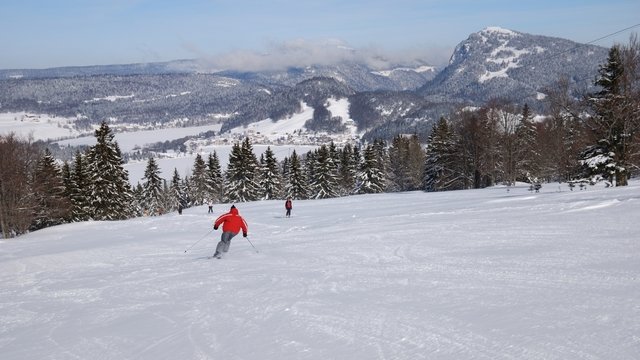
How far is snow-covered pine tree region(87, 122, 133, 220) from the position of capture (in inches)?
1876

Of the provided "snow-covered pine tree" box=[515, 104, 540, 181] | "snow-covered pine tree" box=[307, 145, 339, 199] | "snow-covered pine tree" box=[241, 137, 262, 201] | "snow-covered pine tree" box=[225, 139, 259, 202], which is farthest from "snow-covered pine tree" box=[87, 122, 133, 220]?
"snow-covered pine tree" box=[515, 104, 540, 181]

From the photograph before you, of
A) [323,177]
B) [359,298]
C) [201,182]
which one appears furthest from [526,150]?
[359,298]

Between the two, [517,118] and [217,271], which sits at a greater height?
[517,118]

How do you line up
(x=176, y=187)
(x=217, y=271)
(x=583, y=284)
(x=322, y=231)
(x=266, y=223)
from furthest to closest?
(x=176, y=187) < (x=266, y=223) < (x=322, y=231) < (x=217, y=271) < (x=583, y=284)

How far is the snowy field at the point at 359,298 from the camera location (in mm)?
6249

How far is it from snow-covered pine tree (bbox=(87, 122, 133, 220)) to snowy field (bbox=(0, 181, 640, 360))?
32.7 meters

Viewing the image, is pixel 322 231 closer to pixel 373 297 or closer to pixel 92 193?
pixel 373 297

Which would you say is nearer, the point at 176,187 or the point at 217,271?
the point at 217,271

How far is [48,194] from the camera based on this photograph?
44438mm

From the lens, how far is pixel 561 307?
7035mm

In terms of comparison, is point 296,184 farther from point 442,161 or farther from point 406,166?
point 406,166

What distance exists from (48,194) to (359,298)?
4405 cm

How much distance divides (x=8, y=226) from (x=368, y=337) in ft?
136

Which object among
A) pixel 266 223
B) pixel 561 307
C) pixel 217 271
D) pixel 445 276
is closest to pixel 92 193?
pixel 266 223
